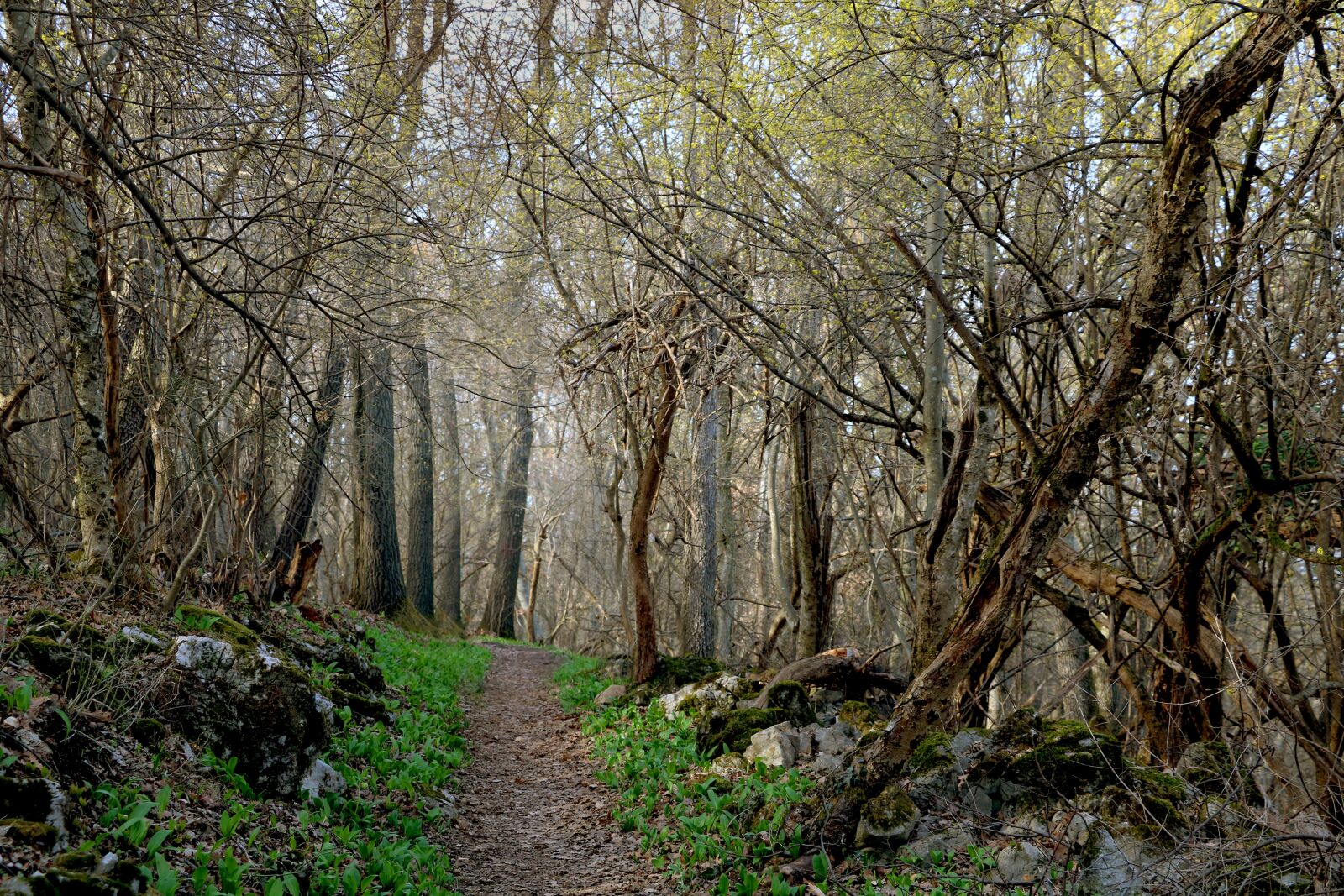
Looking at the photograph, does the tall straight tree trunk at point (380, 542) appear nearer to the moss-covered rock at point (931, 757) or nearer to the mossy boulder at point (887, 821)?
the moss-covered rock at point (931, 757)

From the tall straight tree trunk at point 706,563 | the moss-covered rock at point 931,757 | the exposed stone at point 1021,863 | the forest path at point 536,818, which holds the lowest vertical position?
the forest path at point 536,818

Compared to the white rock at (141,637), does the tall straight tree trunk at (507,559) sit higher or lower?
higher

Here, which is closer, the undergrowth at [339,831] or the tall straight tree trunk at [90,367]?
the undergrowth at [339,831]

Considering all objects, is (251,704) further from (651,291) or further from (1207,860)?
(651,291)

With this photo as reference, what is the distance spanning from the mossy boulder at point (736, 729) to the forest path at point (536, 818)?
935 mm

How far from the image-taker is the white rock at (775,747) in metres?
6.54

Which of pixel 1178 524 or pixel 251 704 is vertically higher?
pixel 1178 524

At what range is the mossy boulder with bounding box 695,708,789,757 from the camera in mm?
7160

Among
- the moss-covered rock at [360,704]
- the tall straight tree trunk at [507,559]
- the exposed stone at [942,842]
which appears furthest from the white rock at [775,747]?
the tall straight tree trunk at [507,559]

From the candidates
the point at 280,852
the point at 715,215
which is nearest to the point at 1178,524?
the point at 715,215

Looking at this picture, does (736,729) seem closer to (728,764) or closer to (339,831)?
(728,764)

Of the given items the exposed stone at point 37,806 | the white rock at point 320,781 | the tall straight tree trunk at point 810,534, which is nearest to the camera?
the exposed stone at point 37,806

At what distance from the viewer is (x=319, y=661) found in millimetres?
7992

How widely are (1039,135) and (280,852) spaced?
6686 mm
